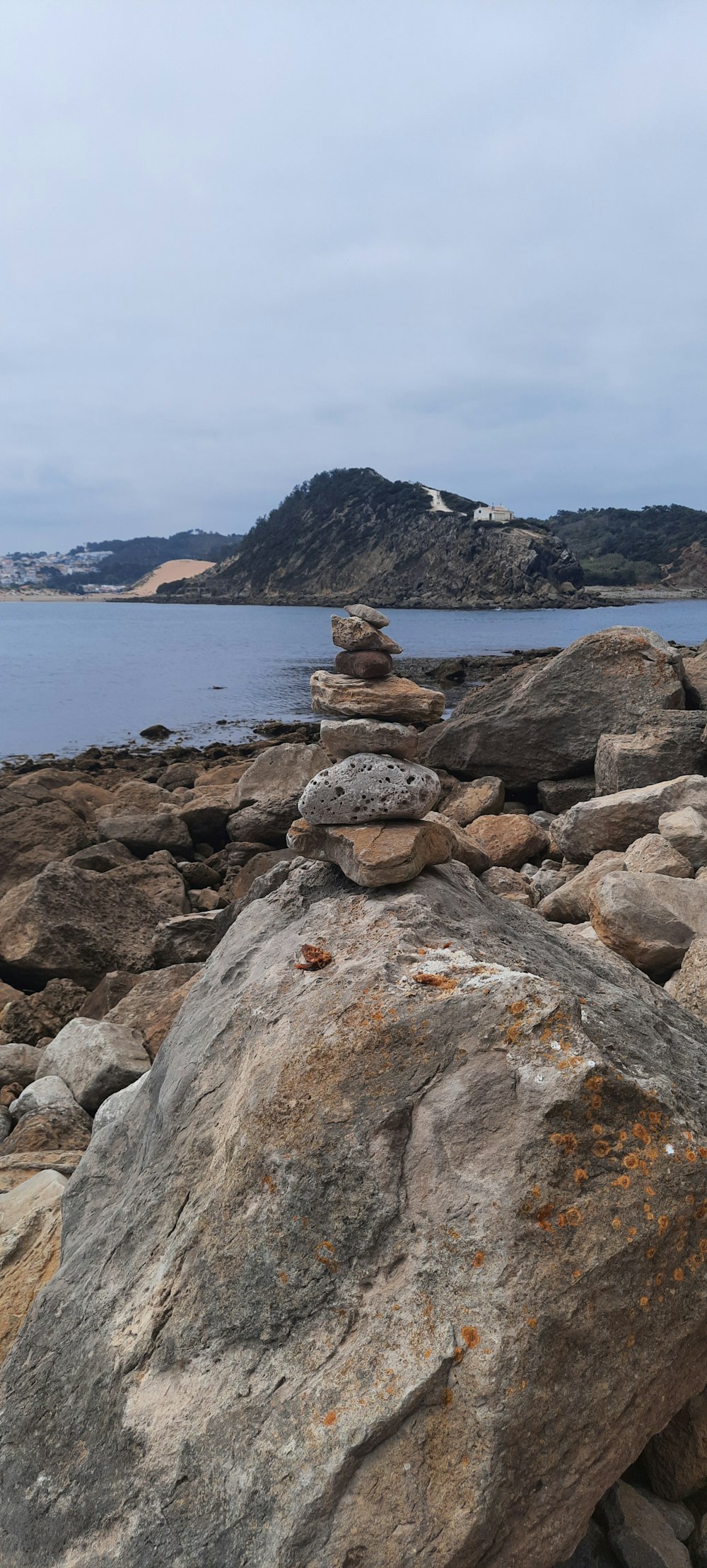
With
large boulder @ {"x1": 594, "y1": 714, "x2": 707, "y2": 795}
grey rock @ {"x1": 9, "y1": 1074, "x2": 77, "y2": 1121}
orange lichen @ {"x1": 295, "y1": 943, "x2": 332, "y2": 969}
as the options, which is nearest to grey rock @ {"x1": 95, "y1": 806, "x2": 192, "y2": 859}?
large boulder @ {"x1": 594, "y1": 714, "x2": 707, "y2": 795}

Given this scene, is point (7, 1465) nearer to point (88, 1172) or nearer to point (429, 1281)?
point (88, 1172)

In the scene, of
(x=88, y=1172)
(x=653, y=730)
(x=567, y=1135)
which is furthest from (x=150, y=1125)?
(x=653, y=730)

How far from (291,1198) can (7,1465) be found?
55.8 inches

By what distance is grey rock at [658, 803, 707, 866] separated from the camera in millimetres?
8102

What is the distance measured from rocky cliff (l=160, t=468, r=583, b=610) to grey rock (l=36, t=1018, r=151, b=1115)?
124 m

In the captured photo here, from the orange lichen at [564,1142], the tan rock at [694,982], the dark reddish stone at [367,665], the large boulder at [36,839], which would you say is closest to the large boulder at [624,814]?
the tan rock at [694,982]

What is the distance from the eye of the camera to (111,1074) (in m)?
6.68

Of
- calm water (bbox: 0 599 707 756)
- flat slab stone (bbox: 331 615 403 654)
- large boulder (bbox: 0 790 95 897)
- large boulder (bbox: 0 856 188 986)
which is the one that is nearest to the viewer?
flat slab stone (bbox: 331 615 403 654)

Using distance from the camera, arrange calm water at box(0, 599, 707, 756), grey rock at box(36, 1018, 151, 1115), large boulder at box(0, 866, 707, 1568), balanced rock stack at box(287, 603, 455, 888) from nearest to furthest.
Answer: large boulder at box(0, 866, 707, 1568) < balanced rock stack at box(287, 603, 455, 888) < grey rock at box(36, 1018, 151, 1115) < calm water at box(0, 599, 707, 756)

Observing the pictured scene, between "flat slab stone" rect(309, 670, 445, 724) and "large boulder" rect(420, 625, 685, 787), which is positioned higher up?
"flat slab stone" rect(309, 670, 445, 724)

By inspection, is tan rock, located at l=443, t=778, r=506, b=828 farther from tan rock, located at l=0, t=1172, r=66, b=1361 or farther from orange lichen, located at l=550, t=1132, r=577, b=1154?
orange lichen, located at l=550, t=1132, r=577, b=1154

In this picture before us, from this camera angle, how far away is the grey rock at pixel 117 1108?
474 centimetres

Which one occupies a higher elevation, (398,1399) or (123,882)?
(398,1399)

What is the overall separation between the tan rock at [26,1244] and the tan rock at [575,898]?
4.26m
